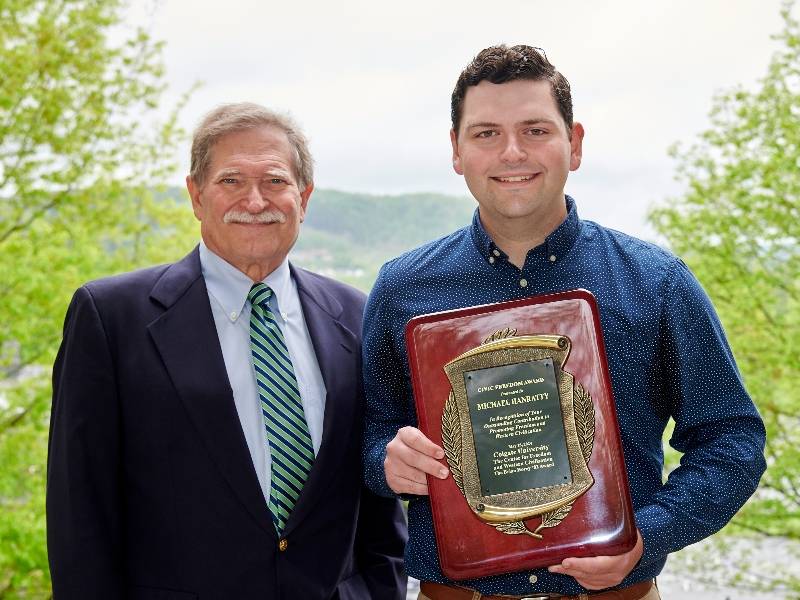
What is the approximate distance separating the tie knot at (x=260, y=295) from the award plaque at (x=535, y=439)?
0.91 m

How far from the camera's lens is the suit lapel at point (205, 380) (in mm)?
2826

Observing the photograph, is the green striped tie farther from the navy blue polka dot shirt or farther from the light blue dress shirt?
the navy blue polka dot shirt

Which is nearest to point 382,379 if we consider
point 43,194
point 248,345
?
point 248,345

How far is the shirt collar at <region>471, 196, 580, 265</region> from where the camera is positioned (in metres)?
2.69

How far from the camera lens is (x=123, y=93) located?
9.38 m

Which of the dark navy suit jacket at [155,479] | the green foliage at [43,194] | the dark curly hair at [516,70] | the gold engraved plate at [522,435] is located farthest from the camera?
the green foliage at [43,194]

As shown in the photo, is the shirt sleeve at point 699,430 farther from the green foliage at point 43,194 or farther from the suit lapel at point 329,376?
the green foliage at point 43,194

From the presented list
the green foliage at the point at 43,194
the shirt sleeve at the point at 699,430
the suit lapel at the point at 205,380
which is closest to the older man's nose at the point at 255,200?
the suit lapel at the point at 205,380

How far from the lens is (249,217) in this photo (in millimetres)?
3047

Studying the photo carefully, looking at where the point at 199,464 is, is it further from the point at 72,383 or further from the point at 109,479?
the point at 72,383

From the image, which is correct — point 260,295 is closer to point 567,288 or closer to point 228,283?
point 228,283

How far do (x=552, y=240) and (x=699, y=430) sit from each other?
2.15ft

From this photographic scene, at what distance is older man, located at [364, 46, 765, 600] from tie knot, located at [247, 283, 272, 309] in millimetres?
498

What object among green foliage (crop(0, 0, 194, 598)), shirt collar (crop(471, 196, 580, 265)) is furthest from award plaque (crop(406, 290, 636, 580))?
green foliage (crop(0, 0, 194, 598))
